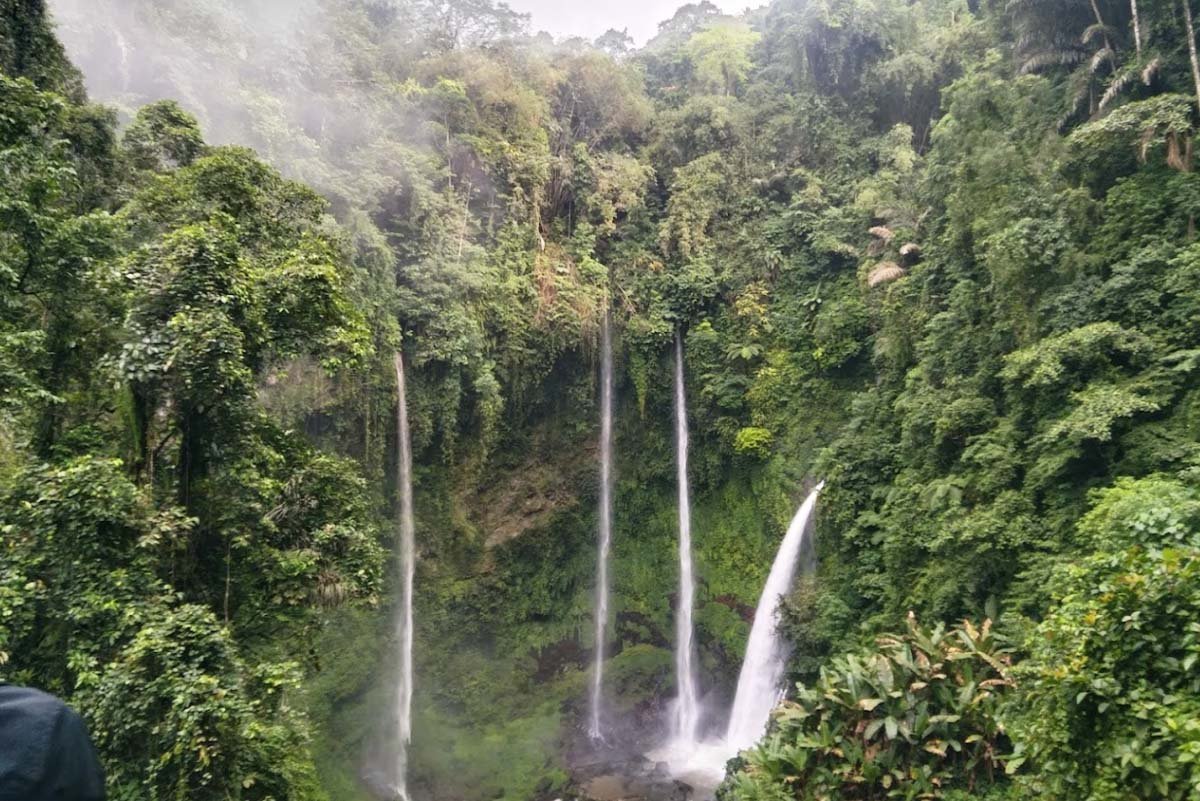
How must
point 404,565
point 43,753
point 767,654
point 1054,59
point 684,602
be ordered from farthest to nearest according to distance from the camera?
point 684,602 → point 404,565 → point 767,654 → point 1054,59 → point 43,753

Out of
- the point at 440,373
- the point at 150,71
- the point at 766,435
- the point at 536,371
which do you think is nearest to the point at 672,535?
the point at 766,435

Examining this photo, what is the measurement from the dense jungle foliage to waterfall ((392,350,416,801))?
13.4 inches

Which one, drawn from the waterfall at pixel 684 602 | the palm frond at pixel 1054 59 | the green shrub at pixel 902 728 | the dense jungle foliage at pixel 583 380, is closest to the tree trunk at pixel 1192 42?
the dense jungle foliage at pixel 583 380

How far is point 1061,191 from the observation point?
9.56m

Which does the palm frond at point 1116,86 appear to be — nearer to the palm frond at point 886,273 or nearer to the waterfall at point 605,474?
the palm frond at point 886,273

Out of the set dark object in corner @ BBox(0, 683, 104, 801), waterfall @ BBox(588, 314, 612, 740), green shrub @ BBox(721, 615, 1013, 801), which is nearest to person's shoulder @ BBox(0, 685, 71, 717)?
dark object in corner @ BBox(0, 683, 104, 801)

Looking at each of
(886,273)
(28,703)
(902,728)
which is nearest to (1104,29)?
(886,273)

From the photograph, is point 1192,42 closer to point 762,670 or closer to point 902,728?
point 902,728

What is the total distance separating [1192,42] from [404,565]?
1593cm

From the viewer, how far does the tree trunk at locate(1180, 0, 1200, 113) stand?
8.50 metres

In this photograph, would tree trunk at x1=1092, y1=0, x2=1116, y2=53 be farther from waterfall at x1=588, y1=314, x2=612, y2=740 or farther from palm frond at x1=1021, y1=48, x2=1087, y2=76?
waterfall at x1=588, y1=314, x2=612, y2=740

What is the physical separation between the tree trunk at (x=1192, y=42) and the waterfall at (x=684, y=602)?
10865mm

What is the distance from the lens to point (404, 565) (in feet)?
49.1

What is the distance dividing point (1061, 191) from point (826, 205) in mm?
8287
